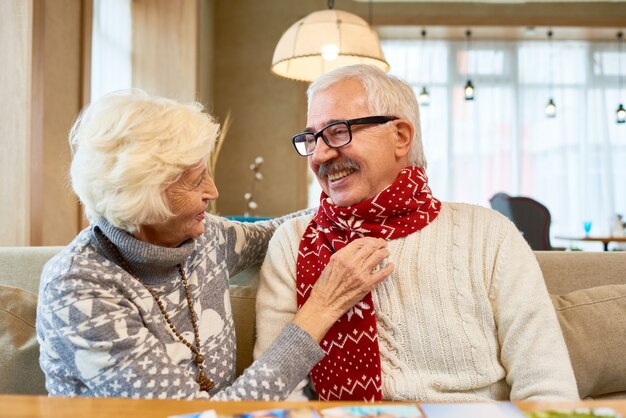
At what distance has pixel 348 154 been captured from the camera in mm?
1350

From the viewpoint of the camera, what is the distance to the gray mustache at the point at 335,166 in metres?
1.37

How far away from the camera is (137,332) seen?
104cm

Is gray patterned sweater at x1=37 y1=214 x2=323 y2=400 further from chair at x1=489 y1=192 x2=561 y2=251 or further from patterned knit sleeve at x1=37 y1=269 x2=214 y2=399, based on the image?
chair at x1=489 y1=192 x2=561 y2=251

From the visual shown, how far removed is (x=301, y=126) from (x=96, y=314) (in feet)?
18.3

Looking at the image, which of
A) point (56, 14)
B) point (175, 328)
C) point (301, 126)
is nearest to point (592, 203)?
point (301, 126)

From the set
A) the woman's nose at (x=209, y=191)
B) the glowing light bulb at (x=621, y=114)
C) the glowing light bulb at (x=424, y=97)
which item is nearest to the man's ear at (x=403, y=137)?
the woman's nose at (x=209, y=191)

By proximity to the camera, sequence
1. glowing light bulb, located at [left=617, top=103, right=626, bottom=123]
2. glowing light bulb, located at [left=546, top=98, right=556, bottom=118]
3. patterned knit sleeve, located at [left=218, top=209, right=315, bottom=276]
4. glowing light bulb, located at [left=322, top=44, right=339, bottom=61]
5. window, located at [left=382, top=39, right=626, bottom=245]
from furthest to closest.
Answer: window, located at [left=382, top=39, right=626, bottom=245] < glowing light bulb, located at [left=546, top=98, right=556, bottom=118] < glowing light bulb, located at [left=617, top=103, right=626, bottom=123] < glowing light bulb, located at [left=322, top=44, right=339, bottom=61] < patterned knit sleeve, located at [left=218, top=209, right=315, bottom=276]

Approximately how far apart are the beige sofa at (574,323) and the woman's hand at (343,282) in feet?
1.28

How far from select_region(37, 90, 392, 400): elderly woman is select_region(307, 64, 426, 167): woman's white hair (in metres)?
0.32

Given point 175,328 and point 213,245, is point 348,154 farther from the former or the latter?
point 175,328

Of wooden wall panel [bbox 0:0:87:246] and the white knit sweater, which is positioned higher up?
wooden wall panel [bbox 0:0:87:246]

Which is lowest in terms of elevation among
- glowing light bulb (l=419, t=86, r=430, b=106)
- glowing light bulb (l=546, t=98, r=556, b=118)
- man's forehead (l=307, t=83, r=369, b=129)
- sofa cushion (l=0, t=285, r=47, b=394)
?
sofa cushion (l=0, t=285, r=47, b=394)

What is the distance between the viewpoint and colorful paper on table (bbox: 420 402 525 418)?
0.67 m

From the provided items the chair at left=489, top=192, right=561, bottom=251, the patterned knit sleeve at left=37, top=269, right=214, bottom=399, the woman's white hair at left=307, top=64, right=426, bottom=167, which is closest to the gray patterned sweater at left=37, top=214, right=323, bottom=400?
the patterned knit sleeve at left=37, top=269, right=214, bottom=399
